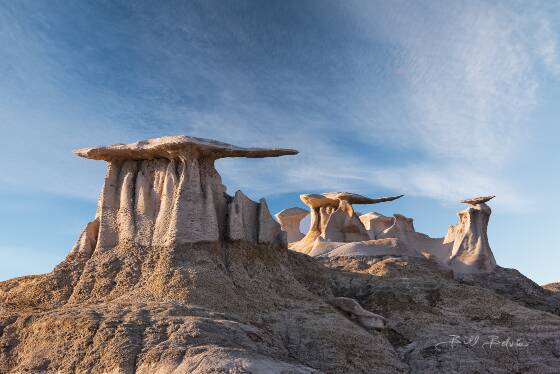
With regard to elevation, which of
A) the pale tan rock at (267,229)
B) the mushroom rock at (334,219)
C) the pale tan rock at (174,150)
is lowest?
the pale tan rock at (267,229)

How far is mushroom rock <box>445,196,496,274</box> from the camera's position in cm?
4025

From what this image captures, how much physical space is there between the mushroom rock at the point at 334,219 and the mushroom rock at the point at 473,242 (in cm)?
437

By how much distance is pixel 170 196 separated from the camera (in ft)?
69.9

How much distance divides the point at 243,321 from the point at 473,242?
26.4m

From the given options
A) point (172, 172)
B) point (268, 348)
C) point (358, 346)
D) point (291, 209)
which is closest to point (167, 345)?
point (268, 348)

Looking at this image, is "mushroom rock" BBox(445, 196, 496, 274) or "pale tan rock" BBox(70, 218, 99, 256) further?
"mushroom rock" BBox(445, 196, 496, 274)

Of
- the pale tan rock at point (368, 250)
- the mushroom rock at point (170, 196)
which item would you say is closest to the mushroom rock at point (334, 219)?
the pale tan rock at point (368, 250)

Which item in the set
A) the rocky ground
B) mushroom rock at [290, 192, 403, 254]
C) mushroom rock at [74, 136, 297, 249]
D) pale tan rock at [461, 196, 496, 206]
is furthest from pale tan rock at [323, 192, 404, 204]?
mushroom rock at [74, 136, 297, 249]

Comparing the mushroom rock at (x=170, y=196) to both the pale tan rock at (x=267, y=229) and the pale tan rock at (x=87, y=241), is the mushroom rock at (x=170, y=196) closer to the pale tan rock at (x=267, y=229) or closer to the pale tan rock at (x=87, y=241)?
the pale tan rock at (x=267, y=229)

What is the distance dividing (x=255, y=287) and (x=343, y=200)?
21522 millimetres

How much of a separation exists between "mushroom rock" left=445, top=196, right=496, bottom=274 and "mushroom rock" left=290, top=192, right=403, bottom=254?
172 inches

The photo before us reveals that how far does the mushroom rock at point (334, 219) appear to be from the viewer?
1577 inches

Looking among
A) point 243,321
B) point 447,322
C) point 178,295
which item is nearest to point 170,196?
point 178,295

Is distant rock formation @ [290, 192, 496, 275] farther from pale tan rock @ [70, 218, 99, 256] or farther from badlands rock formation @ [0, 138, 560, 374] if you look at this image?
pale tan rock @ [70, 218, 99, 256]
